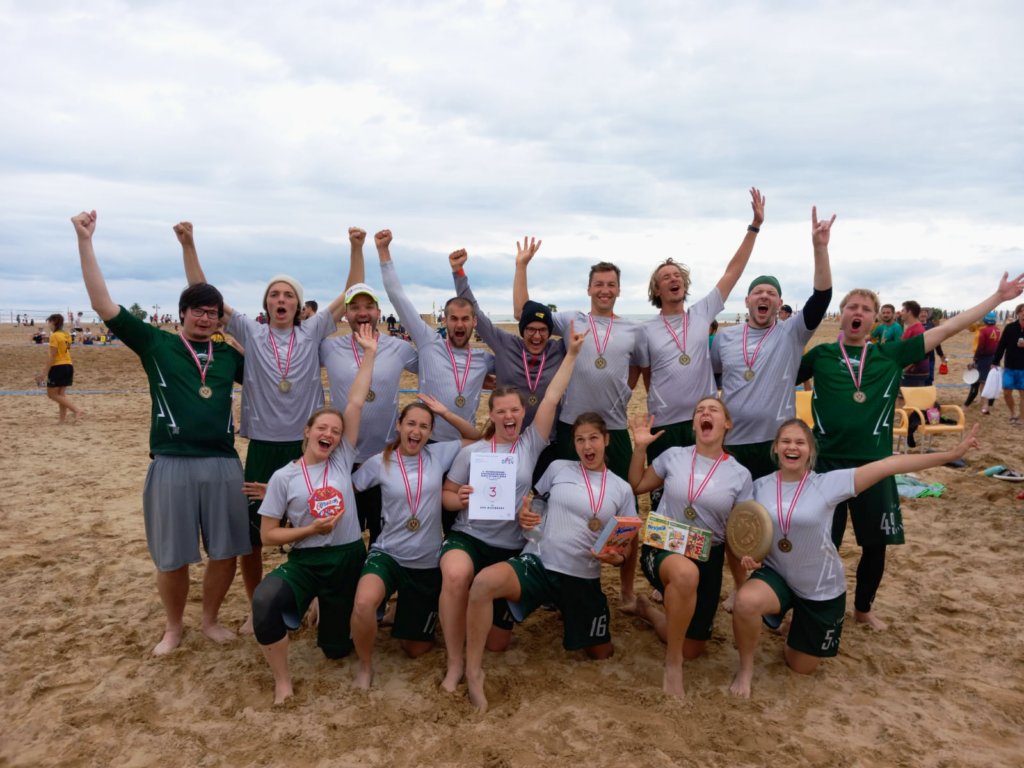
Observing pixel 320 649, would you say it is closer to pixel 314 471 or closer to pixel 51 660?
pixel 314 471

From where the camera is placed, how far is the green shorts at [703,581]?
3686mm

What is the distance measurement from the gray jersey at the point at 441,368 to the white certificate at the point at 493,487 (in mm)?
581

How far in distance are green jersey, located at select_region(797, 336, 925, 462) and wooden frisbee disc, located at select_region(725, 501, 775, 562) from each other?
Answer: 3.04 feet

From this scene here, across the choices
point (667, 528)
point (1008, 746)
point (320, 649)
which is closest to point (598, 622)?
point (667, 528)

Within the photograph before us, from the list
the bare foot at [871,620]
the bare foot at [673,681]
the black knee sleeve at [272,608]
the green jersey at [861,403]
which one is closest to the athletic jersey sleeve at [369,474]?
the black knee sleeve at [272,608]

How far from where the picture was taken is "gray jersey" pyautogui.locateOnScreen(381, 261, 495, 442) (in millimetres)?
4289

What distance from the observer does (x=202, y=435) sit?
3805 millimetres

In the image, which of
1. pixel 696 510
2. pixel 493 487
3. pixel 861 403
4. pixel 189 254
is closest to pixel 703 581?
pixel 696 510

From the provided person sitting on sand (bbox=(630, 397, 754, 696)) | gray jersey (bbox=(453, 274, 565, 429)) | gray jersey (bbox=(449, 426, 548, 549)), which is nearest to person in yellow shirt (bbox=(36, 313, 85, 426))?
gray jersey (bbox=(453, 274, 565, 429))

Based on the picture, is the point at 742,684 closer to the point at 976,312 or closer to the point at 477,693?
the point at 477,693

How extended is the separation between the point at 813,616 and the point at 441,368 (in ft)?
8.84

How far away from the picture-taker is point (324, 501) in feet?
11.8

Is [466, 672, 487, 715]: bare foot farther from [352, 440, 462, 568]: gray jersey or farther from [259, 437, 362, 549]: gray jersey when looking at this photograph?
[259, 437, 362, 549]: gray jersey

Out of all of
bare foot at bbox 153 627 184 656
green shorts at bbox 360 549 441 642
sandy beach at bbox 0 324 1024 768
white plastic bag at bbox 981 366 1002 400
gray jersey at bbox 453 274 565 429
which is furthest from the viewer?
white plastic bag at bbox 981 366 1002 400
